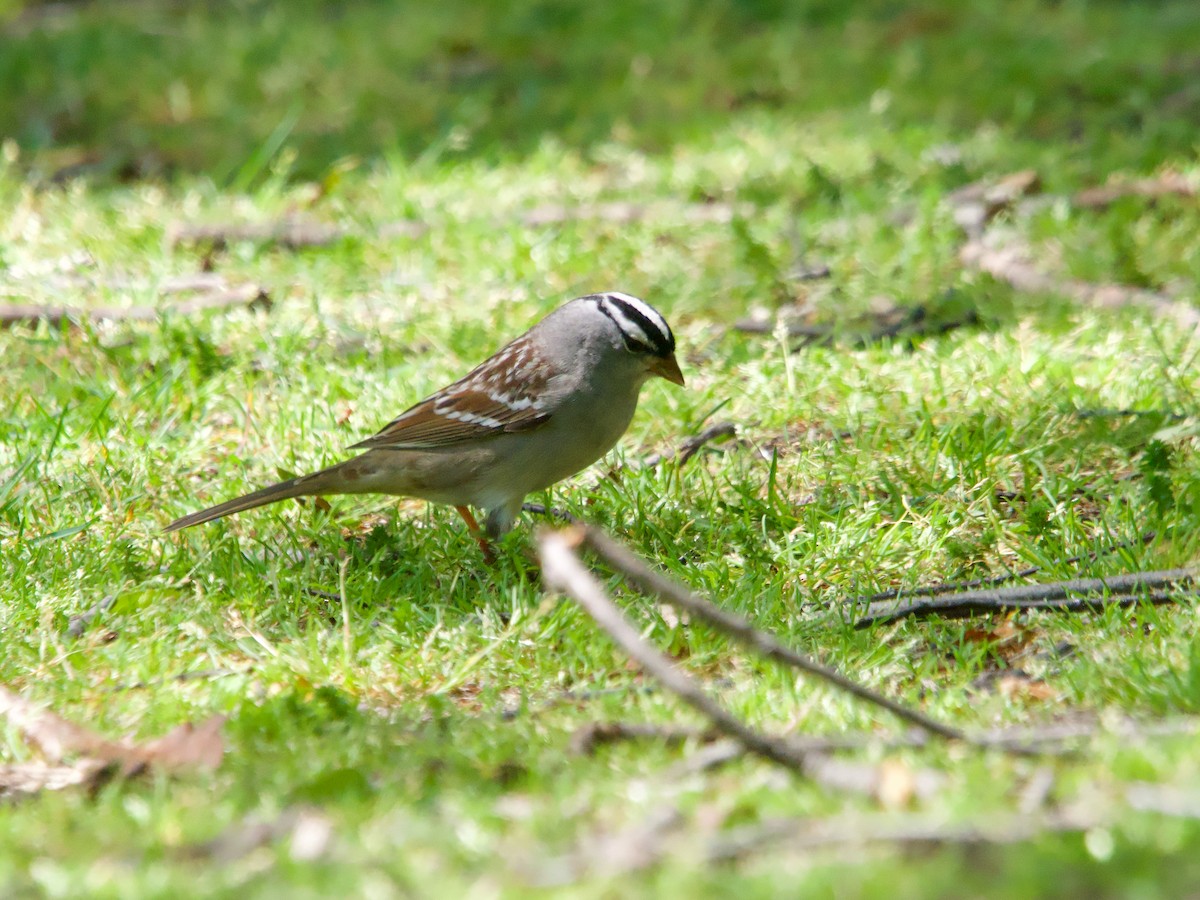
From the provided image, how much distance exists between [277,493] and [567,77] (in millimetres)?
5469

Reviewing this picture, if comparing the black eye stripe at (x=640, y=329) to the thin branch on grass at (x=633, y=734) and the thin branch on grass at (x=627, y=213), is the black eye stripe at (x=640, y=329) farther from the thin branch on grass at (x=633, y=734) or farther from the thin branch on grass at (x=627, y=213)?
the thin branch on grass at (x=627, y=213)

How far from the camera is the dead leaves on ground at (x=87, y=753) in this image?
10.3 ft

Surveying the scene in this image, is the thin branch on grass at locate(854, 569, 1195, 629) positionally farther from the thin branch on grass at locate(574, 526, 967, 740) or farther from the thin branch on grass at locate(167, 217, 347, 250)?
the thin branch on grass at locate(167, 217, 347, 250)

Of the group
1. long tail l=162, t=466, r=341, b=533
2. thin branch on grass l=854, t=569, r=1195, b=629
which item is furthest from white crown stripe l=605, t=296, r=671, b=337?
thin branch on grass l=854, t=569, r=1195, b=629

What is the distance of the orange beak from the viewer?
15.8 feet

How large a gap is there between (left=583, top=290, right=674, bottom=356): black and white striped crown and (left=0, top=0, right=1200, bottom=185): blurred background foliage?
3.07m

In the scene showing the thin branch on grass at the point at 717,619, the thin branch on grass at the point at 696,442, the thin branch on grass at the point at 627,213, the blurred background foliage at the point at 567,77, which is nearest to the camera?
the thin branch on grass at the point at 717,619

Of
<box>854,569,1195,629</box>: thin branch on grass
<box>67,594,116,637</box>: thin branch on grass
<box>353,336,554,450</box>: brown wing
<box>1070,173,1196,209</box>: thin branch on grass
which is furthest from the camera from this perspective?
<box>1070,173,1196,209</box>: thin branch on grass

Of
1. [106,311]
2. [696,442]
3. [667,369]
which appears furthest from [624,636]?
[106,311]

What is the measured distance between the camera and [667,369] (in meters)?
4.82

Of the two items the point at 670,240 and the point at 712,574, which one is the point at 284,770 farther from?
the point at 670,240

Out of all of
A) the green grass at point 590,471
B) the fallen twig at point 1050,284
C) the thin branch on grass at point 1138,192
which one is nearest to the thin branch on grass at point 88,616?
the green grass at point 590,471

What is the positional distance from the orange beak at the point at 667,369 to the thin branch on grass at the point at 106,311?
2.10m

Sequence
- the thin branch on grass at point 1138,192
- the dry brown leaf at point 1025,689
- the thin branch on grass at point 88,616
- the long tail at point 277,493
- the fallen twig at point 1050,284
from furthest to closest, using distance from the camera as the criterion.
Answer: the thin branch on grass at point 1138,192, the fallen twig at point 1050,284, the long tail at point 277,493, the thin branch on grass at point 88,616, the dry brown leaf at point 1025,689
